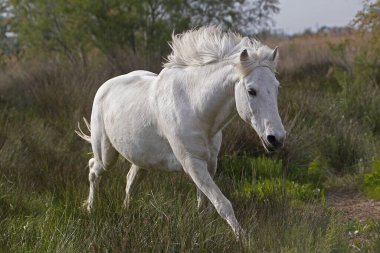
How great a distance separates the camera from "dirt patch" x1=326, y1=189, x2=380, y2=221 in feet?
23.5

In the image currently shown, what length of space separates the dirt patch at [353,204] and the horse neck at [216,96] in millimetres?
1753

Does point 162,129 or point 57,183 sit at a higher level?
point 162,129

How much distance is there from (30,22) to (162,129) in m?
12.2

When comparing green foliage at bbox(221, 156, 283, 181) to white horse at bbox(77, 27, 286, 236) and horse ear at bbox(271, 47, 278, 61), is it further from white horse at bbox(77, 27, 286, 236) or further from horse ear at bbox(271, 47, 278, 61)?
horse ear at bbox(271, 47, 278, 61)

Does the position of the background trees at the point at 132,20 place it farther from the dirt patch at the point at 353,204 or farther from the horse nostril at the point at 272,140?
the horse nostril at the point at 272,140

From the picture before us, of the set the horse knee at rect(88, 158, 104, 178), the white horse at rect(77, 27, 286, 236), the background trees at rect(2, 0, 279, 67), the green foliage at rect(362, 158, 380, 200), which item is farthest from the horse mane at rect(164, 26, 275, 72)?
the background trees at rect(2, 0, 279, 67)

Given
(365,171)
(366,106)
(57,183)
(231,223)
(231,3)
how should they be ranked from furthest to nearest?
(231,3)
(366,106)
(365,171)
(57,183)
(231,223)

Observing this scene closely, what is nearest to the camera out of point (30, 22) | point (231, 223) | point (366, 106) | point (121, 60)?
point (231, 223)

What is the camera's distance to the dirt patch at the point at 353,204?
7164 millimetres

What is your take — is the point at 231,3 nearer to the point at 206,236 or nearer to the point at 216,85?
the point at 216,85

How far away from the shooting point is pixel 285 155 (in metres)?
9.28

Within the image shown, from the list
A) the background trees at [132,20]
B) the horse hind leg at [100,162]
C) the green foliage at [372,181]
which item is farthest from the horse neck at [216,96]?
the background trees at [132,20]

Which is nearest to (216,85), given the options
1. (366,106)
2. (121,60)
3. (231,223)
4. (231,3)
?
(231,223)

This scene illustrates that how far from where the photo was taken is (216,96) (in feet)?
18.6
